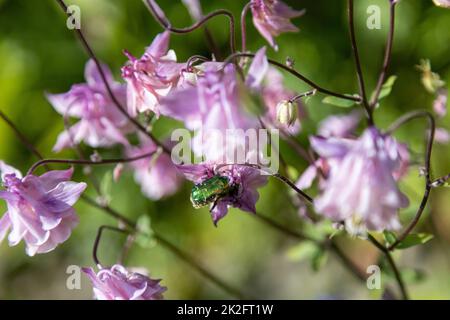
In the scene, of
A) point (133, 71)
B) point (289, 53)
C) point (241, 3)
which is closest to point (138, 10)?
point (241, 3)

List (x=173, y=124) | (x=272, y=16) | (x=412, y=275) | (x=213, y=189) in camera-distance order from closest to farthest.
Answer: (x=213, y=189) < (x=272, y=16) < (x=412, y=275) < (x=173, y=124)

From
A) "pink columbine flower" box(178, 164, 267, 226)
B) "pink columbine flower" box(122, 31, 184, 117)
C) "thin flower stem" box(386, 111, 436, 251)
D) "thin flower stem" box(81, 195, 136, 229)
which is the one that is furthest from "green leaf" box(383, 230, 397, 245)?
"thin flower stem" box(81, 195, 136, 229)

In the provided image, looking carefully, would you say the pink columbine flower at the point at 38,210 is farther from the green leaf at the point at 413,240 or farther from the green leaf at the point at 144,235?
the green leaf at the point at 413,240

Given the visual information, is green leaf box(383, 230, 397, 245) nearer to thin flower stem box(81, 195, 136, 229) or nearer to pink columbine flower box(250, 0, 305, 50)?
pink columbine flower box(250, 0, 305, 50)

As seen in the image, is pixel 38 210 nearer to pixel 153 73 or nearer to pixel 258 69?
pixel 153 73

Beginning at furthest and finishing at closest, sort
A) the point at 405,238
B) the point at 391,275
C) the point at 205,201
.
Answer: the point at 391,275 → the point at 405,238 → the point at 205,201

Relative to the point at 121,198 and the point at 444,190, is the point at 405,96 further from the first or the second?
the point at 121,198

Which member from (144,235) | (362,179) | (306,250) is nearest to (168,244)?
(144,235)
